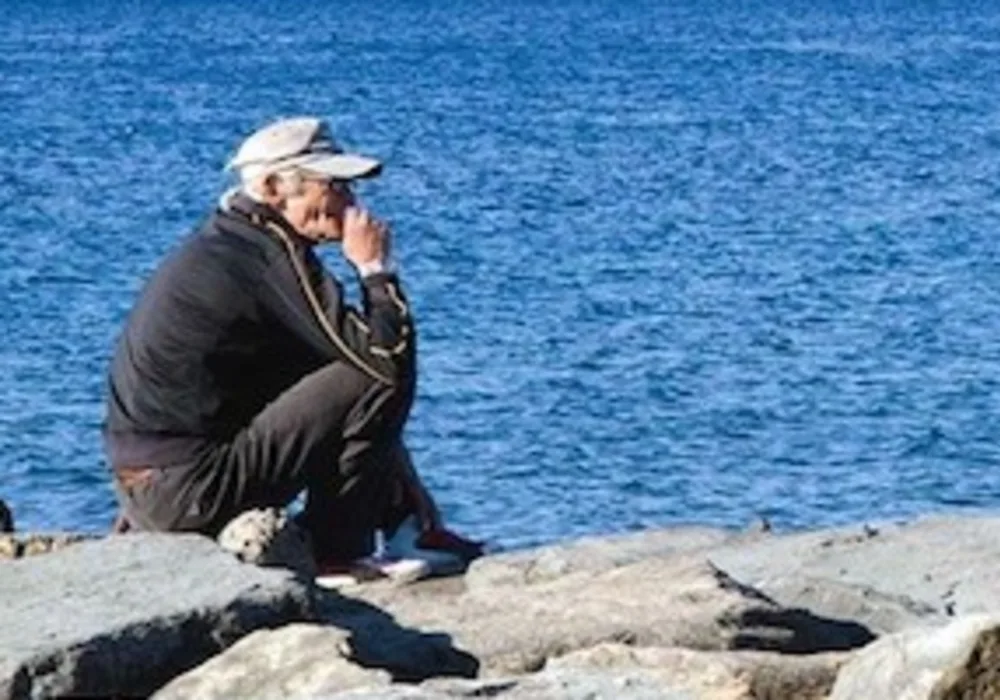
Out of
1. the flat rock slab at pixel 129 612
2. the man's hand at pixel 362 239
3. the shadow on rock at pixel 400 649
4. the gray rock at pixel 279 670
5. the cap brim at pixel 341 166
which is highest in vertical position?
the cap brim at pixel 341 166

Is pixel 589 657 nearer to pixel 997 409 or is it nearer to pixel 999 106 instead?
pixel 997 409

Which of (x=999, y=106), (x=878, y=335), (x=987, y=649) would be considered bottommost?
(x=999, y=106)

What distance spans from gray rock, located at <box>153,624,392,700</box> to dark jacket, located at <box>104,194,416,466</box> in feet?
6.09

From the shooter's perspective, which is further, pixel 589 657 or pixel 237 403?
pixel 237 403

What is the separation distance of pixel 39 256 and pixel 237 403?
32.2 meters

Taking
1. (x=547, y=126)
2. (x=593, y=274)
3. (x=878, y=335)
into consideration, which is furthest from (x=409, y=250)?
(x=547, y=126)

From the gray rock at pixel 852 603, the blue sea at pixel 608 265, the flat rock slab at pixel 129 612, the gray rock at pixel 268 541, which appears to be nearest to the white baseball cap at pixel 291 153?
the gray rock at pixel 268 541

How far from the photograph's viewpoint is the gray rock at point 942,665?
6438 mm

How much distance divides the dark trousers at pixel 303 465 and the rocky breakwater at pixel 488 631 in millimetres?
304

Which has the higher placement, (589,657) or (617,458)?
(589,657)

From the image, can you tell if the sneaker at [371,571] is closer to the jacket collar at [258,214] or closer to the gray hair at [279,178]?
the jacket collar at [258,214]

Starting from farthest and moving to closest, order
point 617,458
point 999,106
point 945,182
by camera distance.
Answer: point 999,106, point 945,182, point 617,458

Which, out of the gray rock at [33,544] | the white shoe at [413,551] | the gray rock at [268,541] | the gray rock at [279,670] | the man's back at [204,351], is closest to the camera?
the gray rock at [279,670]

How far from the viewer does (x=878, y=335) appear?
32.3m
